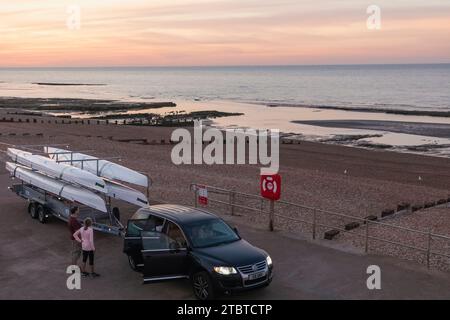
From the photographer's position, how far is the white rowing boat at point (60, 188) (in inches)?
562

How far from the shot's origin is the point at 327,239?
14.7m

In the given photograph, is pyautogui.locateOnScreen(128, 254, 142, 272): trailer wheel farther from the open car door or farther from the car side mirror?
the car side mirror

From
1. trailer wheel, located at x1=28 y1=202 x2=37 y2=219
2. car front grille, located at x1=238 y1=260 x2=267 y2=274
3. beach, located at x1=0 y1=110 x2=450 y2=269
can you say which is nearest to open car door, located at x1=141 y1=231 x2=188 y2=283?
car front grille, located at x1=238 y1=260 x2=267 y2=274

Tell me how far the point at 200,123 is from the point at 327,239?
52.9 meters

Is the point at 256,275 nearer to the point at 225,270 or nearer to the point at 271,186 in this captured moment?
the point at 225,270

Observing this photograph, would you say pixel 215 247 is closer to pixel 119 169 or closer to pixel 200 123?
pixel 119 169

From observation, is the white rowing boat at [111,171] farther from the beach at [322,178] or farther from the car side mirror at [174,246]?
the car side mirror at [174,246]

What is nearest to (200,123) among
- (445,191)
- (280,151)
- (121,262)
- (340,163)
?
(280,151)

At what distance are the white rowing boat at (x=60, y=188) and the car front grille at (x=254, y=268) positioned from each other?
5.41 meters

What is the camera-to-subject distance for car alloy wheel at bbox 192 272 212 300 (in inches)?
394

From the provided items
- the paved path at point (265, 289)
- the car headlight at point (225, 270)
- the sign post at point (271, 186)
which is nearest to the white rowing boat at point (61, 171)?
the paved path at point (265, 289)

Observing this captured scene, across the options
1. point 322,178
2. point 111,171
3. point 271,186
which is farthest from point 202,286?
point 322,178
